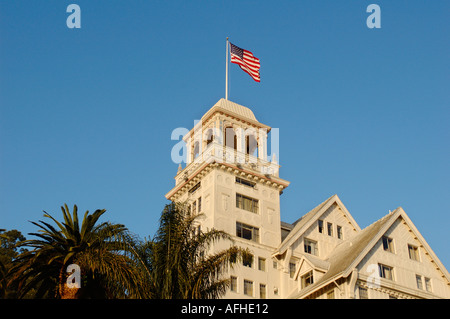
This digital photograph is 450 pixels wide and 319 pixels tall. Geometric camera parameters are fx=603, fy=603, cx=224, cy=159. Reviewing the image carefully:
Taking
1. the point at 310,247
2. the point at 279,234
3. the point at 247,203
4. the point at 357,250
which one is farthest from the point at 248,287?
the point at 357,250

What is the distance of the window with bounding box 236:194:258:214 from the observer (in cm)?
5689

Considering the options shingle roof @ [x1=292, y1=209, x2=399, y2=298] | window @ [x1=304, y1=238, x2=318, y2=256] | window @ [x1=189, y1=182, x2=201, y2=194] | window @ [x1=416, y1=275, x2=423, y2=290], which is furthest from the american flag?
window @ [x1=416, y1=275, x2=423, y2=290]

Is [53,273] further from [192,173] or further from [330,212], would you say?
[330,212]

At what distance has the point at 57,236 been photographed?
3759cm

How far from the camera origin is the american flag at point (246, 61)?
61.6m

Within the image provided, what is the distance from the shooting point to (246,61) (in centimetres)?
6250

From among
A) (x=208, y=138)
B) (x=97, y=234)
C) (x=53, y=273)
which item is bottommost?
(x=53, y=273)

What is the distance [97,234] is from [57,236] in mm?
2449

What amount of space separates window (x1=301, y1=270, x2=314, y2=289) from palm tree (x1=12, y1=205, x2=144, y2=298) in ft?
67.5

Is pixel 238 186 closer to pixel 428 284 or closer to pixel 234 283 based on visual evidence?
pixel 234 283

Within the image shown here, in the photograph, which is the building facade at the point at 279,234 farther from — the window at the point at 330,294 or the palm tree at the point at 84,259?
the palm tree at the point at 84,259

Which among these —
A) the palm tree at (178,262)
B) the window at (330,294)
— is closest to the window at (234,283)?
the window at (330,294)

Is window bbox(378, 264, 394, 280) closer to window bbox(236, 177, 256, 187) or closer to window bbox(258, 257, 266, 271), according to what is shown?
window bbox(258, 257, 266, 271)
